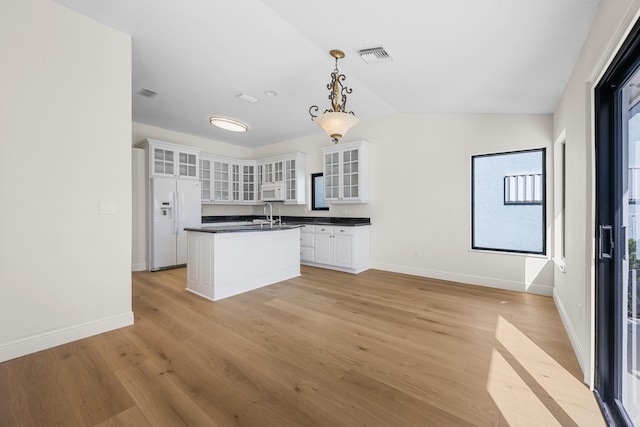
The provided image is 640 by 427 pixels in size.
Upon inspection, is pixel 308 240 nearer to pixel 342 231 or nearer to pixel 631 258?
pixel 342 231

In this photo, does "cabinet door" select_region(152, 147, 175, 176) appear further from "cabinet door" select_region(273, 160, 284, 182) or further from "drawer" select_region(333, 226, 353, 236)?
"drawer" select_region(333, 226, 353, 236)

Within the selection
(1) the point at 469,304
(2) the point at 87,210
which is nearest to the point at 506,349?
(1) the point at 469,304

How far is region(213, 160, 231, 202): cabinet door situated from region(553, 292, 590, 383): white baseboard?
636 centimetres

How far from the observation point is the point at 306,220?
621 cm

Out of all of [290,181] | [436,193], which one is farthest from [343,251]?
[290,181]

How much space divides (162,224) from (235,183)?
2.18m

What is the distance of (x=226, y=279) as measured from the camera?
3514mm

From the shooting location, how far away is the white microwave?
20.4 feet

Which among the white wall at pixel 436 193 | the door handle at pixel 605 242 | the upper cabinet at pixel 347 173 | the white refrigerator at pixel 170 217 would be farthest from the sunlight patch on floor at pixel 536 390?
the white refrigerator at pixel 170 217

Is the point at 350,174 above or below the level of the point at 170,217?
above

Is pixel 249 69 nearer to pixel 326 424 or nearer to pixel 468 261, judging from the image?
pixel 326 424

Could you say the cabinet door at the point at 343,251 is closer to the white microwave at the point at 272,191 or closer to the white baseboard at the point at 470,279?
the white baseboard at the point at 470,279

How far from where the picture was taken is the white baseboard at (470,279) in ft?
11.9

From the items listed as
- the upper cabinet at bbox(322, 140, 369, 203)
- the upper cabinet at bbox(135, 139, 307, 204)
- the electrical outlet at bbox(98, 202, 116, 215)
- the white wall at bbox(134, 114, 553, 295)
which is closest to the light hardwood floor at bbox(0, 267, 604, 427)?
the white wall at bbox(134, 114, 553, 295)
